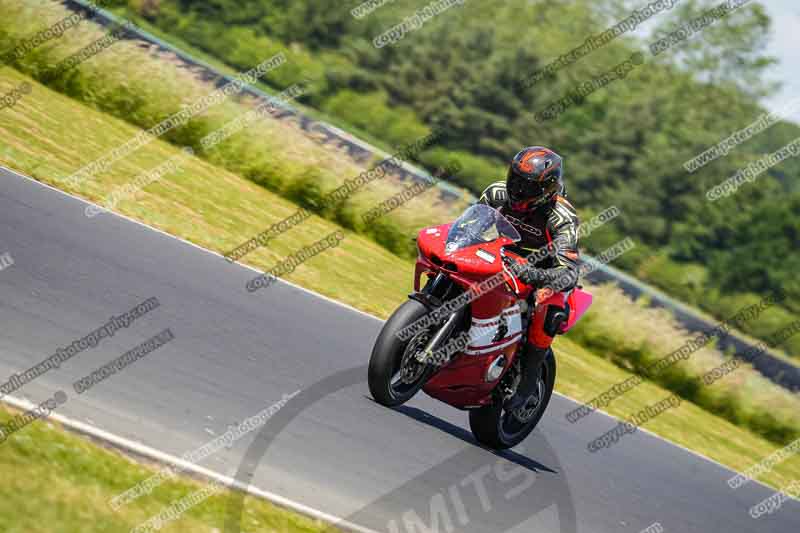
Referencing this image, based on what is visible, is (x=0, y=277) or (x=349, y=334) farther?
(x=349, y=334)

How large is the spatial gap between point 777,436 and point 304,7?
125 feet

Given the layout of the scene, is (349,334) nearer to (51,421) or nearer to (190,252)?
(190,252)

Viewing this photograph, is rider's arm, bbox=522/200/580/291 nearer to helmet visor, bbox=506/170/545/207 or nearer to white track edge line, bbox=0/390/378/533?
helmet visor, bbox=506/170/545/207

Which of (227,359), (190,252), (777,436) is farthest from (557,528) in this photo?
(777,436)

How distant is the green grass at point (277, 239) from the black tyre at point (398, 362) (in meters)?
5.08

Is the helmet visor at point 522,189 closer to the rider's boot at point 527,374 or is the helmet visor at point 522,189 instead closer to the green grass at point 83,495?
the rider's boot at point 527,374

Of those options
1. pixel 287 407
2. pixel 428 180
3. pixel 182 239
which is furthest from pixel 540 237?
pixel 428 180

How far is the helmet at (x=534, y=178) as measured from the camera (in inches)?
305

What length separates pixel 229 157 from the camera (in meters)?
18.4

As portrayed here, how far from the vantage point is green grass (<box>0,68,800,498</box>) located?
1309cm

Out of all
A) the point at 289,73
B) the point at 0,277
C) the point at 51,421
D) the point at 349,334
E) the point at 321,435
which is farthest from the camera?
the point at 289,73

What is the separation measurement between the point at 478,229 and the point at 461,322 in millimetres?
710

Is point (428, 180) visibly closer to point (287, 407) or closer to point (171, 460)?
point (287, 407)

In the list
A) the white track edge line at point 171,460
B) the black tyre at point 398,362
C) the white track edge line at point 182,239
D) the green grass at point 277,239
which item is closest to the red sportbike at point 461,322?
the black tyre at point 398,362
